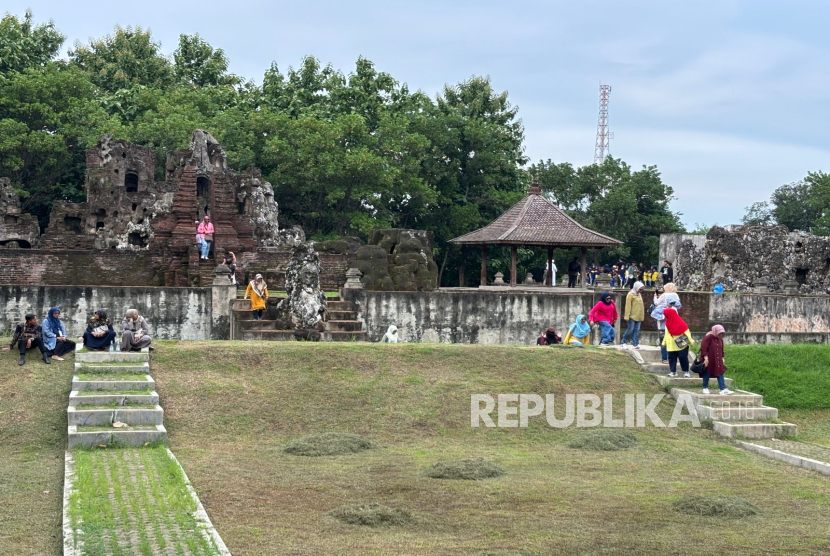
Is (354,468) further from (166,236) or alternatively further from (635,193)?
(635,193)

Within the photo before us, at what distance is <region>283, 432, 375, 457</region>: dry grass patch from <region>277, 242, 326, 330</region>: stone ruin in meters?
8.33

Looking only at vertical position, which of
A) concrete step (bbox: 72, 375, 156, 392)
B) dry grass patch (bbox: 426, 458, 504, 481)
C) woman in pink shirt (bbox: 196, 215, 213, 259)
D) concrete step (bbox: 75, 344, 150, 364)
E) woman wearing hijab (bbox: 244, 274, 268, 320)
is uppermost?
woman in pink shirt (bbox: 196, 215, 213, 259)

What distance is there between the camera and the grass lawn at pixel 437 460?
9570 mm

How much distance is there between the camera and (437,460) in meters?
12.9

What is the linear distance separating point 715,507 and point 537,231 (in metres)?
23.6

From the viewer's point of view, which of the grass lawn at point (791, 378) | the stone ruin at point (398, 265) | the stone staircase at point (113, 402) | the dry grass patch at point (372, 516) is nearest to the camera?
the dry grass patch at point (372, 516)

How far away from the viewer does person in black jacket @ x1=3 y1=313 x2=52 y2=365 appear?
15.6 metres

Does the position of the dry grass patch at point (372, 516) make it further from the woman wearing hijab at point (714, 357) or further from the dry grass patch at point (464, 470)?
the woman wearing hijab at point (714, 357)

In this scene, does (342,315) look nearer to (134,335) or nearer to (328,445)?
(134,335)

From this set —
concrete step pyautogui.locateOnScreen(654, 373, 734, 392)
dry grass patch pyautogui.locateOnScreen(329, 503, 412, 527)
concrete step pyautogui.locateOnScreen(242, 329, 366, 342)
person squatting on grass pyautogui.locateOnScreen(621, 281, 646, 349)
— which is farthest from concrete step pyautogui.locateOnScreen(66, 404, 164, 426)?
person squatting on grass pyautogui.locateOnScreen(621, 281, 646, 349)

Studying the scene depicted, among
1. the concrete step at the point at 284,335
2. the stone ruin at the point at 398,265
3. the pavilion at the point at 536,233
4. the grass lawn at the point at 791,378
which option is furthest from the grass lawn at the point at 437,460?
the pavilion at the point at 536,233

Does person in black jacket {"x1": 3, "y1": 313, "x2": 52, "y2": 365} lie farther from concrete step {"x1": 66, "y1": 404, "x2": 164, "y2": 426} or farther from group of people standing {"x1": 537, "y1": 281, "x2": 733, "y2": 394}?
group of people standing {"x1": 537, "y1": 281, "x2": 733, "y2": 394}

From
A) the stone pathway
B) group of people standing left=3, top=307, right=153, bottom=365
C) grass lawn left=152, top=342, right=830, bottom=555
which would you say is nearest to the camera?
the stone pathway

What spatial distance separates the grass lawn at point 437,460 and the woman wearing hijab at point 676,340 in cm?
54
